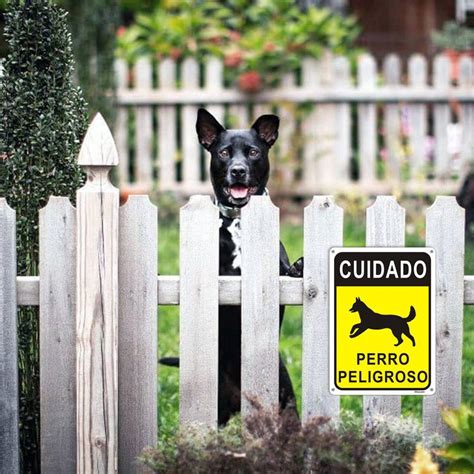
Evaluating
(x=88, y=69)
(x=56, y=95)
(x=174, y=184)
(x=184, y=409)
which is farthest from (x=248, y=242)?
(x=174, y=184)

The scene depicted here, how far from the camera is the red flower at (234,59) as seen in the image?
10.6m

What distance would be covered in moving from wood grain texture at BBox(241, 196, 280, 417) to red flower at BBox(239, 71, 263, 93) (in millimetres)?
6827

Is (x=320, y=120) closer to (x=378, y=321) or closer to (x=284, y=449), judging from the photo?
(x=378, y=321)

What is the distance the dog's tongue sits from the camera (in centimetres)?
415

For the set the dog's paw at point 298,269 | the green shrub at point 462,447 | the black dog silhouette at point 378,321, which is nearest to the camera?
the green shrub at point 462,447

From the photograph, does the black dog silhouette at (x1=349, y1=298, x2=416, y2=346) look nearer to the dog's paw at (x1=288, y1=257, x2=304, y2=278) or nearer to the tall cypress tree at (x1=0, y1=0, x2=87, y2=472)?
the dog's paw at (x1=288, y1=257, x2=304, y2=278)

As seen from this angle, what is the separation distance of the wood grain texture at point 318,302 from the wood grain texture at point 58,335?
762mm

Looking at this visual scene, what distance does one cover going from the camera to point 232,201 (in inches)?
164

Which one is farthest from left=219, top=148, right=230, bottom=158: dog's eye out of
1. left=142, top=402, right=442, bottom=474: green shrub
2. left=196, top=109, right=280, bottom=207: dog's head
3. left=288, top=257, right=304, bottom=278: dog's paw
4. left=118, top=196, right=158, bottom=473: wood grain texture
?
left=142, top=402, right=442, bottom=474: green shrub

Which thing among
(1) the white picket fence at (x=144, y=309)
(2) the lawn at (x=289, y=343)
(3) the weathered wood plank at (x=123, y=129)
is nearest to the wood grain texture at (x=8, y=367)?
(1) the white picket fence at (x=144, y=309)

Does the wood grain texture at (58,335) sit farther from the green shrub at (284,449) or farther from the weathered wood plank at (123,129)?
the weathered wood plank at (123,129)

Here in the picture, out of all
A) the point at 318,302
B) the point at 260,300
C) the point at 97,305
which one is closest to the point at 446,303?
the point at 318,302

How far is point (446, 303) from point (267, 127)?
1.11 metres

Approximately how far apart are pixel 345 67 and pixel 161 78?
68.9 inches
